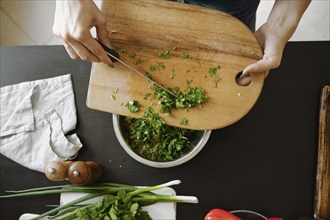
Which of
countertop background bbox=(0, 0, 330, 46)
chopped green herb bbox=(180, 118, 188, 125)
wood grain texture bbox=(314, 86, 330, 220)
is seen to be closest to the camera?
chopped green herb bbox=(180, 118, 188, 125)

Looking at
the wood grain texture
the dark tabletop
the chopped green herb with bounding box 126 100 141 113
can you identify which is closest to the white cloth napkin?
the dark tabletop

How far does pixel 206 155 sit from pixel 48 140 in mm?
492

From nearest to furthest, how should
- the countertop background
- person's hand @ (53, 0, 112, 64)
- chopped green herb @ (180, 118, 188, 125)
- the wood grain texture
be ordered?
1. person's hand @ (53, 0, 112, 64)
2. chopped green herb @ (180, 118, 188, 125)
3. the wood grain texture
4. the countertop background

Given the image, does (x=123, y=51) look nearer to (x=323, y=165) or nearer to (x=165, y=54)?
(x=165, y=54)

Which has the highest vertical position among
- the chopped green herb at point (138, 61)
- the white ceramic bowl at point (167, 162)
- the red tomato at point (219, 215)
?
the chopped green herb at point (138, 61)

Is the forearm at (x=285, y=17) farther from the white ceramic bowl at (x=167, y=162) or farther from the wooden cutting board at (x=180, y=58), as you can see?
the white ceramic bowl at (x=167, y=162)

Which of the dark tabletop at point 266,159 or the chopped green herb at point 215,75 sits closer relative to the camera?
the chopped green herb at point 215,75

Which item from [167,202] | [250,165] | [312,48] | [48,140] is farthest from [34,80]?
[312,48]

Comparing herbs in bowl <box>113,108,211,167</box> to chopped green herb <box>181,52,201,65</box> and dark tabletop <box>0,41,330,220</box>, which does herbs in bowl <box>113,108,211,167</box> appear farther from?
chopped green herb <box>181,52,201,65</box>

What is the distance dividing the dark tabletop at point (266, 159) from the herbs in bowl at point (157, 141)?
0.09 m

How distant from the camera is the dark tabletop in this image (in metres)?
1.08

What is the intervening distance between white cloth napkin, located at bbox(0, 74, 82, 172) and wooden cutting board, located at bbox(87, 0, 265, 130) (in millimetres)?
257

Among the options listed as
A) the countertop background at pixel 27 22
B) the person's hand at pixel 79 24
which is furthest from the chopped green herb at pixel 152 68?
the countertop background at pixel 27 22

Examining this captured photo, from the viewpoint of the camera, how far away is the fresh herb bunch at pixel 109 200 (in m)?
0.98
